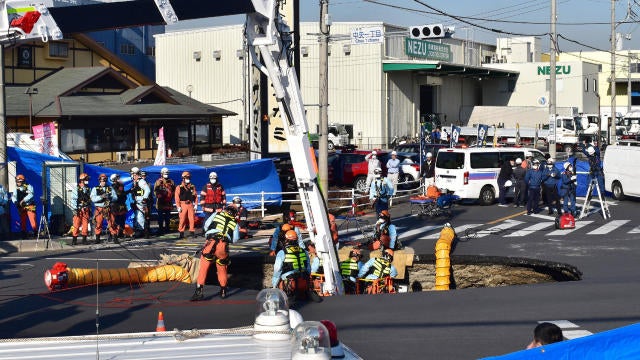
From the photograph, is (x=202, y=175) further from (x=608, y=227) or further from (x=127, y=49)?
(x=127, y=49)

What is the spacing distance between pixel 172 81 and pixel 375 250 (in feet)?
169

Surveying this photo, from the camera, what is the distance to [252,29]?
46.1ft

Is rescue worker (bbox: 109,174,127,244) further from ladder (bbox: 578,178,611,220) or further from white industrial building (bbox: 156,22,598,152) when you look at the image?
white industrial building (bbox: 156,22,598,152)

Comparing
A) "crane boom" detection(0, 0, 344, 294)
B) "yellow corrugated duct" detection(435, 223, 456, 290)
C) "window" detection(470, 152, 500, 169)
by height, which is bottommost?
"yellow corrugated duct" detection(435, 223, 456, 290)

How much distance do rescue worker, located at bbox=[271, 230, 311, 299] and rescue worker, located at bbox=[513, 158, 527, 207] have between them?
1482cm

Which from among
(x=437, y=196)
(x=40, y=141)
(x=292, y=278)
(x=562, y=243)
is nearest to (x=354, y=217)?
(x=437, y=196)

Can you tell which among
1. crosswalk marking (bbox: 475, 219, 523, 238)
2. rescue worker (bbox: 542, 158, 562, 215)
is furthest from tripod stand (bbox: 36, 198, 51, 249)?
rescue worker (bbox: 542, 158, 562, 215)

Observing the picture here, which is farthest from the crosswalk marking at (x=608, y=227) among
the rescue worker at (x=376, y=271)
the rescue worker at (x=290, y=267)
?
the rescue worker at (x=290, y=267)

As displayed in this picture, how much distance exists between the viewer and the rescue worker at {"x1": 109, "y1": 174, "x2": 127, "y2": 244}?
21.1 m

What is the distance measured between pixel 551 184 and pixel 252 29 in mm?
14347

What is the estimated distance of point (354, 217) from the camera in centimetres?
2558

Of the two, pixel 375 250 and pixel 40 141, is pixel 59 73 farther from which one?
pixel 375 250

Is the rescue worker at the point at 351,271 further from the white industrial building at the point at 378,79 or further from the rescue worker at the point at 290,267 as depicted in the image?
the white industrial building at the point at 378,79

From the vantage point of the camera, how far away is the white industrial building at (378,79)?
197 feet
